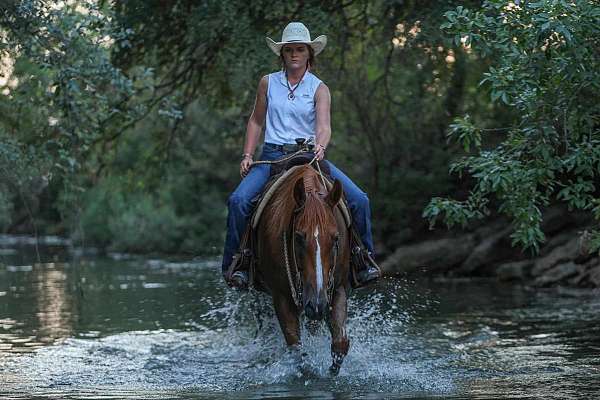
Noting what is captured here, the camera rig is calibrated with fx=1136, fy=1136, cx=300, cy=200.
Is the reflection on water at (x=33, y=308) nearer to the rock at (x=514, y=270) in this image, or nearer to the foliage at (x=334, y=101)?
the foliage at (x=334, y=101)

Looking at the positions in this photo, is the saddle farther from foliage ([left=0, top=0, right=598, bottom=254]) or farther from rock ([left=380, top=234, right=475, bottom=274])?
rock ([left=380, top=234, right=475, bottom=274])

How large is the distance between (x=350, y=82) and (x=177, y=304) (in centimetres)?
902

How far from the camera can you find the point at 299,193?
28.8ft

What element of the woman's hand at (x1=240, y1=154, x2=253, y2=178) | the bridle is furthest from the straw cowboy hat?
the bridle

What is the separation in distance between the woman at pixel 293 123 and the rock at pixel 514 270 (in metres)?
12.0

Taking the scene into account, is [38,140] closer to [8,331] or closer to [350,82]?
[8,331]

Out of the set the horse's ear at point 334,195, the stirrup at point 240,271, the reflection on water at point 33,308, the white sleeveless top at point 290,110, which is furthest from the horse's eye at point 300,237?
the reflection on water at point 33,308

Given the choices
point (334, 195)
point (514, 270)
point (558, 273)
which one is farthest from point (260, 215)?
point (514, 270)

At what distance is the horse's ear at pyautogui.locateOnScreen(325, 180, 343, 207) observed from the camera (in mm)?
8805

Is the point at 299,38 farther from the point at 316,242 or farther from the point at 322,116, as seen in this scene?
the point at 316,242

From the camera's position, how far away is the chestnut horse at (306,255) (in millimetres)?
8328

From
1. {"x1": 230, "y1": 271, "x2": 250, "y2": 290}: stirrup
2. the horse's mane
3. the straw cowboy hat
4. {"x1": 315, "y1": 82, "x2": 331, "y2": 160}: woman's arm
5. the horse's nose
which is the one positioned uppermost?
the straw cowboy hat

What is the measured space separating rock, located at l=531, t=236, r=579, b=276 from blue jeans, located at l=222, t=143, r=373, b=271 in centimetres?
1120

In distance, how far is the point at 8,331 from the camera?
13.9 metres
